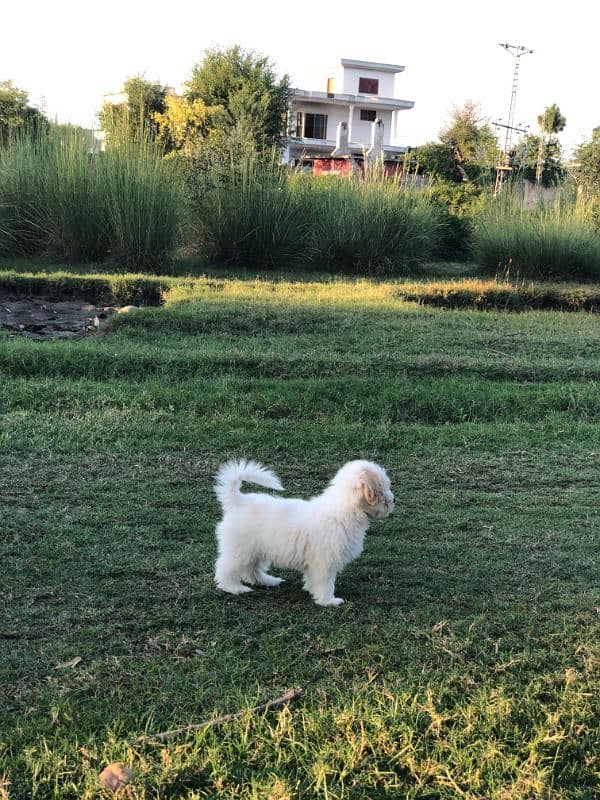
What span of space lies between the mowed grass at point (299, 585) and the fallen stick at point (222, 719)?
0.14ft

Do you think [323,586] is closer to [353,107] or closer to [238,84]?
[238,84]

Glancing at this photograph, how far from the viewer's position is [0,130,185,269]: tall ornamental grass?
40.8ft

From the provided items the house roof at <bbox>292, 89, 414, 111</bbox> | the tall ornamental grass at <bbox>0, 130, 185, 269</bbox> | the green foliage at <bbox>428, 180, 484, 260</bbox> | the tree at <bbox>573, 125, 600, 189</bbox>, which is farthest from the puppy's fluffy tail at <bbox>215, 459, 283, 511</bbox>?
the house roof at <bbox>292, 89, 414, 111</bbox>

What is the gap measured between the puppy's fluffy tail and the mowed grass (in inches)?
16.2

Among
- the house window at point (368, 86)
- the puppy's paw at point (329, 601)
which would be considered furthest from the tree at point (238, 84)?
the puppy's paw at point (329, 601)

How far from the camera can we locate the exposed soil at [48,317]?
870cm

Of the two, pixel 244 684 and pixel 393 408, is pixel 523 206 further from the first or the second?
pixel 244 684

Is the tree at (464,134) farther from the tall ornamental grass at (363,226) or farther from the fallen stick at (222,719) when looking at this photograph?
the fallen stick at (222,719)

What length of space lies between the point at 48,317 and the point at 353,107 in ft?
144

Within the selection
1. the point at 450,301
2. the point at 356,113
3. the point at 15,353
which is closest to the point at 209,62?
the point at 356,113

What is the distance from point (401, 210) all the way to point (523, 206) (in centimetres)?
281

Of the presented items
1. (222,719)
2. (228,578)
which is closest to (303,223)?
(228,578)

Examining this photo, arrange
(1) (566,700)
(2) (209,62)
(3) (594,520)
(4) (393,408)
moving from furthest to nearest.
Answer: (2) (209,62)
(4) (393,408)
(3) (594,520)
(1) (566,700)

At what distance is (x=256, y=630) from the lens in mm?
3004
